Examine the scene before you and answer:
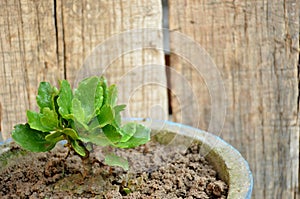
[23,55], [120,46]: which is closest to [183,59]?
[120,46]

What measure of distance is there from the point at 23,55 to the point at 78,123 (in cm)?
55

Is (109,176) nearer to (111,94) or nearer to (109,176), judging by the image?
(109,176)

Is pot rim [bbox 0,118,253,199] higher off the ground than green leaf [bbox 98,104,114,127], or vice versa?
green leaf [bbox 98,104,114,127]

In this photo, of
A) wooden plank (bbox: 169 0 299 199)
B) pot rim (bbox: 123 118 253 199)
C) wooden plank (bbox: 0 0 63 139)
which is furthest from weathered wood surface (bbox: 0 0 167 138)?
pot rim (bbox: 123 118 253 199)

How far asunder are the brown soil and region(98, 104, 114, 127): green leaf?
152mm

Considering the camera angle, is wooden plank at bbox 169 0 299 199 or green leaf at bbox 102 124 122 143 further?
wooden plank at bbox 169 0 299 199

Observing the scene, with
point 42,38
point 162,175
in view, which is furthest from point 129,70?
point 162,175

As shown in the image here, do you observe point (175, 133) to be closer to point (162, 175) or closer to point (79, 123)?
point (162, 175)

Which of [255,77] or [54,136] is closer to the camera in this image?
[54,136]

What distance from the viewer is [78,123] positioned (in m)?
1.09

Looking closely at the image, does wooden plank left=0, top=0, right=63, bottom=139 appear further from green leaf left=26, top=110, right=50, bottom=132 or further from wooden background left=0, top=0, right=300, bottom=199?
green leaf left=26, top=110, right=50, bottom=132

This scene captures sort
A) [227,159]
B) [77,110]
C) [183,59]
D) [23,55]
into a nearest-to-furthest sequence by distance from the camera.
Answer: [77,110], [227,159], [23,55], [183,59]

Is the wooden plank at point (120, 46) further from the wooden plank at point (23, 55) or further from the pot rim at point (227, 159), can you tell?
the pot rim at point (227, 159)

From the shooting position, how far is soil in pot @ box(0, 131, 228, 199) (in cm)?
114
